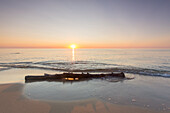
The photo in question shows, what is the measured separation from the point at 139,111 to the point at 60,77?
32.2 ft

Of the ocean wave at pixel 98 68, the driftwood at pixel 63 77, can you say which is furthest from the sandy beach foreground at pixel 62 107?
the ocean wave at pixel 98 68

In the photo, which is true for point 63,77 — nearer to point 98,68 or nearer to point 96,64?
point 98,68

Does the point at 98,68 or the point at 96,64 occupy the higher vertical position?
the point at 96,64

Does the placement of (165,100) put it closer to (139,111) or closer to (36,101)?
(139,111)

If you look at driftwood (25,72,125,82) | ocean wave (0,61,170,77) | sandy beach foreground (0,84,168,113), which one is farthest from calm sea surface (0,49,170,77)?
sandy beach foreground (0,84,168,113)

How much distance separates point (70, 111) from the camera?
6.07 metres

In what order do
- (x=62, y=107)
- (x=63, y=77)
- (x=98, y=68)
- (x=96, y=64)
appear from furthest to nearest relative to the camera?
(x=96, y=64) → (x=98, y=68) → (x=63, y=77) → (x=62, y=107)

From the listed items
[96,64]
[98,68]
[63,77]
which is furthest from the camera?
[96,64]


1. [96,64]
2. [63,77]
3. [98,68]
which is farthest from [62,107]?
[96,64]

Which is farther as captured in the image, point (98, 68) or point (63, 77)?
point (98, 68)

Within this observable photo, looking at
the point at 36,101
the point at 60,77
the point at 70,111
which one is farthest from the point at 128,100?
the point at 60,77

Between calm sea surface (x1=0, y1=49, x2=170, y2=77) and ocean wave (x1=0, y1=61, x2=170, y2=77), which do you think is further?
calm sea surface (x1=0, y1=49, x2=170, y2=77)

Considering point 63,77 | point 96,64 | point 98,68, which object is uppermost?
point 63,77

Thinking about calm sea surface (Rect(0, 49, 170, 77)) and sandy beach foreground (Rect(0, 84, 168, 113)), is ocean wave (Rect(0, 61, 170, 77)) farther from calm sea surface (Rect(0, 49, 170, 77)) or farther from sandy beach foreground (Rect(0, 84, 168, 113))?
sandy beach foreground (Rect(0, 84, 168, 113))
